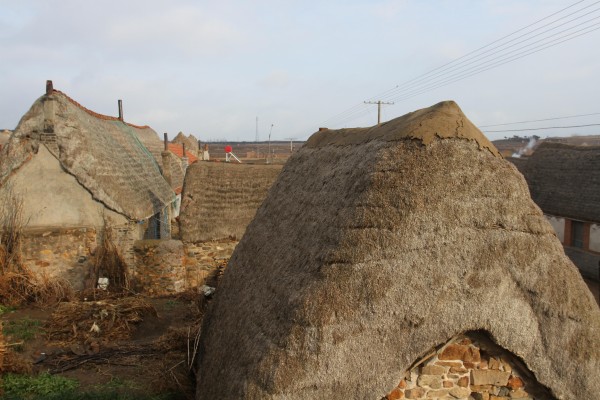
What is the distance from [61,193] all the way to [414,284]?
1180 centimetres

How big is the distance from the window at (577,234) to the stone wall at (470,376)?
17.0 meters

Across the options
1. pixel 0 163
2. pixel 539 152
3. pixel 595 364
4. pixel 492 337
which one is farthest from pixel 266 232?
pixel 539 152

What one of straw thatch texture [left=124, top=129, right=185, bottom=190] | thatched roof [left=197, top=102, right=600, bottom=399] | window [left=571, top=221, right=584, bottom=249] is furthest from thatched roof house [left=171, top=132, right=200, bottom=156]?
thatched roof [left=197, top=102, right=600, bottom=399]

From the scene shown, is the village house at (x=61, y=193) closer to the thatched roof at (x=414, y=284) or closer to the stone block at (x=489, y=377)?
the thatched roof at (x=414, y=284)

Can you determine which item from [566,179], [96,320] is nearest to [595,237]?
[566,179]

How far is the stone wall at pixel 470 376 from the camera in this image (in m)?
4.85

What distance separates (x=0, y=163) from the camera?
44.3ft

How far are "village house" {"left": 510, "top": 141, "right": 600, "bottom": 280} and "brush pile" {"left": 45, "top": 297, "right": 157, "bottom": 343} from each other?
16.2 meters

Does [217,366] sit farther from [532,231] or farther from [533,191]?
[533,191]

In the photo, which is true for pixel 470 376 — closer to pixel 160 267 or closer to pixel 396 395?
pixel 396 395

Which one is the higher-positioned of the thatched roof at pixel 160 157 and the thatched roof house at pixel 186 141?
the thatched roof house at pixel 186 141

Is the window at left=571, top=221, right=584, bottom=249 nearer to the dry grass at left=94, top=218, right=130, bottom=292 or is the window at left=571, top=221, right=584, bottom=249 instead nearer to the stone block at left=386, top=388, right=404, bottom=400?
the dry grass at left=94, top=218, right=130, bottom=292

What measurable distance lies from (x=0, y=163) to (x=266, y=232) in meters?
10.1

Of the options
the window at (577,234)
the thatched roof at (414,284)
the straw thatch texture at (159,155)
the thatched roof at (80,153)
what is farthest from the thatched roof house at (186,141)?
the thatched roof at (414,284)
